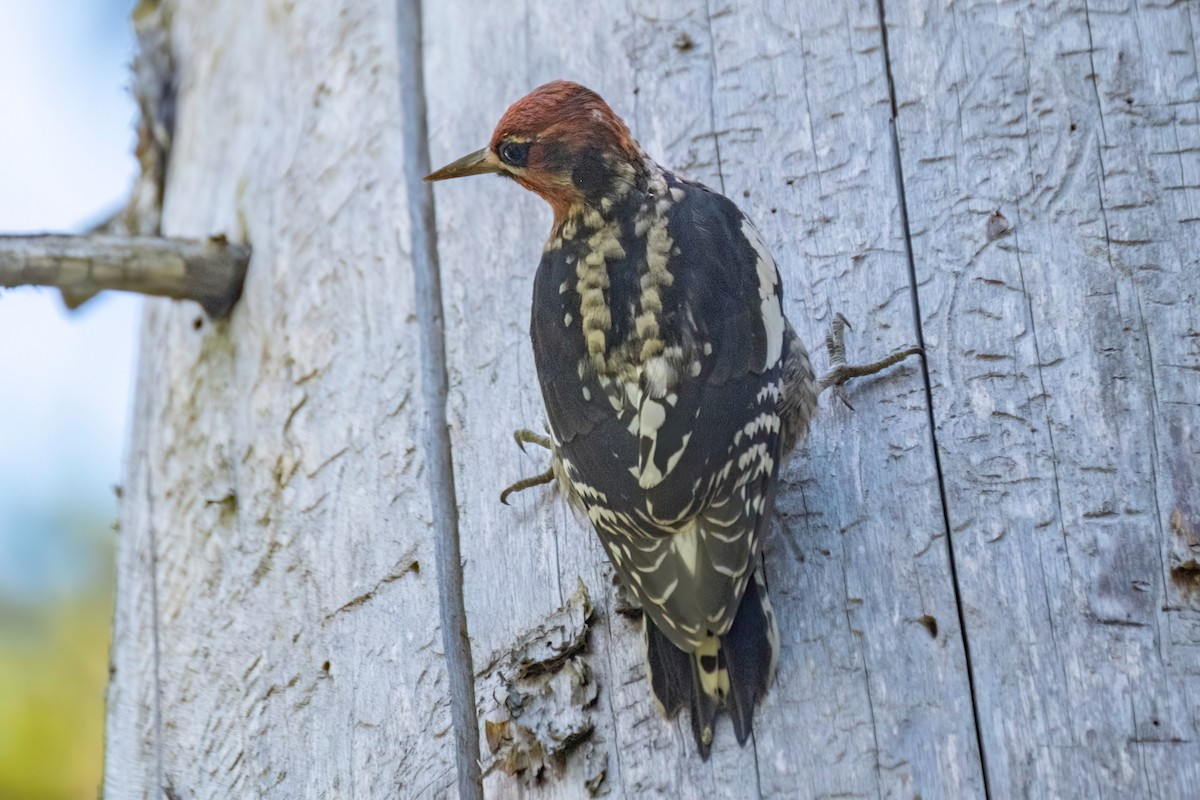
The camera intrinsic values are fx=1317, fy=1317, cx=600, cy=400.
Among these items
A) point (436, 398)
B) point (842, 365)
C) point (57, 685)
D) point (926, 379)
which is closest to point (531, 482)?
point (436, 398)

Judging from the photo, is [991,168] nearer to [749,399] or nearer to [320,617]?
[749,399]

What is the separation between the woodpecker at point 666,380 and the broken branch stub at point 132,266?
76 cm

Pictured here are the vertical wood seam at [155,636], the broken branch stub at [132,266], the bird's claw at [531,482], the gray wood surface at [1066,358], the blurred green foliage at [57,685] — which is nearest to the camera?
the gray wood surface at [1066,358]

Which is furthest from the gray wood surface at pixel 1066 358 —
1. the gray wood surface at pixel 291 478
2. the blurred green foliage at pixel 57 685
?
the blurred green foliage at pixel 57 685

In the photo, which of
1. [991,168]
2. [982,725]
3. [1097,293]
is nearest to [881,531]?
[982,725]

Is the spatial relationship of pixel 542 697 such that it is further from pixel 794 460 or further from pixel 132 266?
pixel 132 266

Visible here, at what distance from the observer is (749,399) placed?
221 centimetres

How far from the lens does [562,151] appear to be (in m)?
2.60

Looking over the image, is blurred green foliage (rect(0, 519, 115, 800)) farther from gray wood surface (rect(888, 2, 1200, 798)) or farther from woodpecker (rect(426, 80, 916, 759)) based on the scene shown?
gray wood surface (rect(888, 2, 1200, 798))

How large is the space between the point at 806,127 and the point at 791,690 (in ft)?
3.69

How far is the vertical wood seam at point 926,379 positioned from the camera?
1888 millimetres

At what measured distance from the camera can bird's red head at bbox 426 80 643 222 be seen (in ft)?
A: 8.36

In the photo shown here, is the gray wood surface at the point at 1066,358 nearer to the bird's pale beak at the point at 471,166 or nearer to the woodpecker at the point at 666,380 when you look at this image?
the woodpecker at the point at 666,380

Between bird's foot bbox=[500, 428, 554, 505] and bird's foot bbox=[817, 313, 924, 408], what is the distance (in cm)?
50
